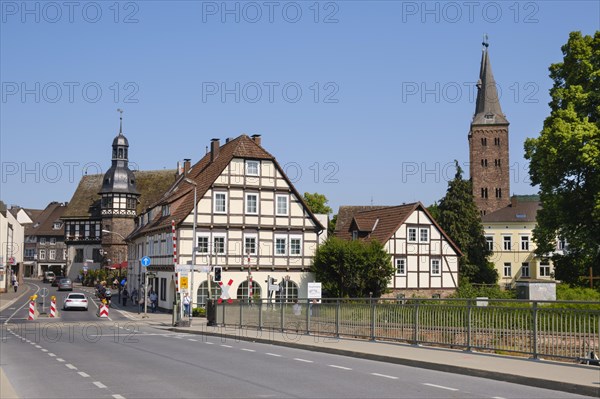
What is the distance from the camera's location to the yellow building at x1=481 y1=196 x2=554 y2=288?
93.1 meters

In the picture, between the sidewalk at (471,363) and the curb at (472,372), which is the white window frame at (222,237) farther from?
the curb at (472,372)

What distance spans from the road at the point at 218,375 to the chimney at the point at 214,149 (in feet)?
127

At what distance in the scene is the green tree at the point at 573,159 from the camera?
38.6 meters

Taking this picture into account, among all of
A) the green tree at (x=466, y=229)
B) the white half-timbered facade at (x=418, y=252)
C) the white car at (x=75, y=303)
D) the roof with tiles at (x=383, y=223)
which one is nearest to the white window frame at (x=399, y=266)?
the white half-timbered facade at (x=418, y=252)

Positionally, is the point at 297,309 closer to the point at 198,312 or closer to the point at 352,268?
the point at 198,312

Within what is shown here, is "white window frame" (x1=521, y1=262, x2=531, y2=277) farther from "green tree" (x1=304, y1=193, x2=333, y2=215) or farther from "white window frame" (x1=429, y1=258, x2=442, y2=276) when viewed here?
"white window frame" (x1=429, y1=258, x2=442, y2=276)

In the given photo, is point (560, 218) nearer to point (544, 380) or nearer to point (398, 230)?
point (398, 230)

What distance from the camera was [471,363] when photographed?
52.0 ft

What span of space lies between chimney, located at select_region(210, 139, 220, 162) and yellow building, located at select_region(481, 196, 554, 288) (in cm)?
4242

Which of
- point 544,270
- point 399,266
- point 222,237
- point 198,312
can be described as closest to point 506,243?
point 544,270

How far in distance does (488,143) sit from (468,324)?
10326 cm

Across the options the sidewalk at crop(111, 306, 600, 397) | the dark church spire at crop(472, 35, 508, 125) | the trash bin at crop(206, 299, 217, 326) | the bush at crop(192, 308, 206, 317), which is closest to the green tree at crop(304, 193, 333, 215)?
the dark church spire at crop(472, 35, 508, 125)

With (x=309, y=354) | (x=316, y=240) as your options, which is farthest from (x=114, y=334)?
(x=316, y=240)

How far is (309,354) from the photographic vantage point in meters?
20.3
